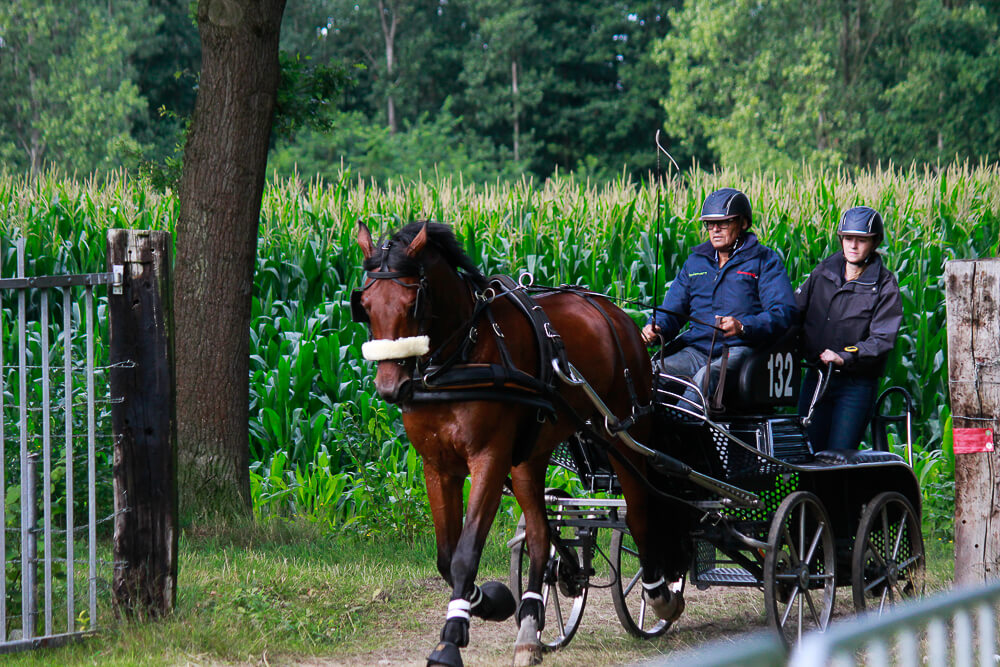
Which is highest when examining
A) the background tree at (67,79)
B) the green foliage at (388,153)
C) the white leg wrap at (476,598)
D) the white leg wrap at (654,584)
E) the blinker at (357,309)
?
the background tree at (67,79)

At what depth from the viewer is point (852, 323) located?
241 inches

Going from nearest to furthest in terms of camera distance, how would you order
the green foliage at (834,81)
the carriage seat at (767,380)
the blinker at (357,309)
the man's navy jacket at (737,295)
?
the blinker at (357,309) < the carriage seat at (767,380) < the man's navy jacket at (737,295) < the green foliage at (834,81)

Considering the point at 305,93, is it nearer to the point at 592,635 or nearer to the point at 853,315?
the point at 853,315

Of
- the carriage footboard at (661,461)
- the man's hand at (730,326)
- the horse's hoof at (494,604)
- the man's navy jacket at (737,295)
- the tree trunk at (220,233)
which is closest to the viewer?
the horse's hoof at (494,604)

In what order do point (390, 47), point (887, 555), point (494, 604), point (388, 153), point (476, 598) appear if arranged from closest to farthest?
1. point (476, 598)
2. point (494, 604)
3. point (887, 555)
4. point (388, 153)
5. point (390, 47)

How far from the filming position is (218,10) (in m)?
7.21

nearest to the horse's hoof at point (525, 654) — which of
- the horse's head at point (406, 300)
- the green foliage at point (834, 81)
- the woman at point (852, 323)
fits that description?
the horse's head at point (406, 300)

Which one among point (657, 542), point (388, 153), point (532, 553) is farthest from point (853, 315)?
point (388, 153)

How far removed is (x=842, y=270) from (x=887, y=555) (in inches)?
63.2

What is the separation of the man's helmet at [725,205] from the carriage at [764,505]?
77cm

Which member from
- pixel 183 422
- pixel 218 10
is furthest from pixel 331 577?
pixel 218 10

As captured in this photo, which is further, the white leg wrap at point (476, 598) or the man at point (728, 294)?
the man at point (728, 294)

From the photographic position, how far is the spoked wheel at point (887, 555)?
5609 millimetres

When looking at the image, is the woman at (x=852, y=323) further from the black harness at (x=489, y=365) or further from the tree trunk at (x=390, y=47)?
the tree trunk at (x=390, y=47)
